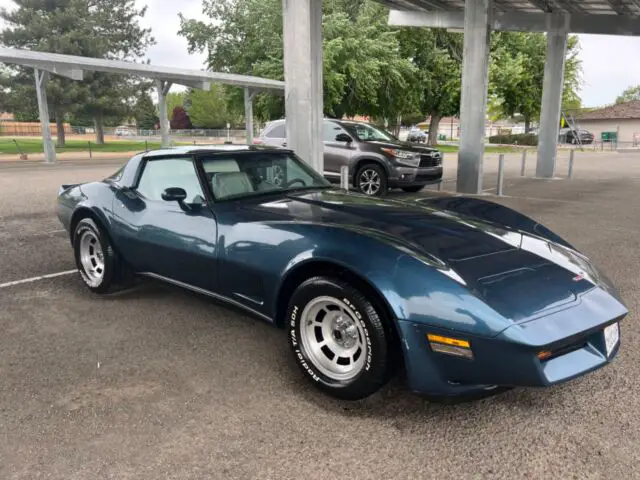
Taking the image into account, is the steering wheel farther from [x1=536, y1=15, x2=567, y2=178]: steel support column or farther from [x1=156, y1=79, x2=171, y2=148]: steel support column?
[x1=156, y1=79, x2=171, y2=148]: steel support column

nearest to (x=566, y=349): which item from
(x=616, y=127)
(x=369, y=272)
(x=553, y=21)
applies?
(x=369, y=272)

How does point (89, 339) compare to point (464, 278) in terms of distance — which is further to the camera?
point (89, 339)

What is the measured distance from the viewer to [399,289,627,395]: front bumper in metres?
2.44

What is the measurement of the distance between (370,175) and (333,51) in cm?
1713

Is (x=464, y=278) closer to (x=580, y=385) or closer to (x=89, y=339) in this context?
(x=580, y=385)

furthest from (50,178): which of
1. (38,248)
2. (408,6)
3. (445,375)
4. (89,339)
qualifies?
(445,375)

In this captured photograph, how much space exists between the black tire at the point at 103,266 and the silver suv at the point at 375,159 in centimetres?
697

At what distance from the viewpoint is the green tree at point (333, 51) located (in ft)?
90.1

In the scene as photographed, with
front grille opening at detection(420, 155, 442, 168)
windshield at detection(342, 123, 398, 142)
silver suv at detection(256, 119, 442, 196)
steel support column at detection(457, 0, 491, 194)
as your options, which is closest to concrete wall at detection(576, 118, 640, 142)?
steel support column at detection(457, 0, 491, 194)

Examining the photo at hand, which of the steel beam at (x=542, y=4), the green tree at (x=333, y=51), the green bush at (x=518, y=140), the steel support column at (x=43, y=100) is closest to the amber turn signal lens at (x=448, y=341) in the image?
the steel beam at (x=542, y=4)

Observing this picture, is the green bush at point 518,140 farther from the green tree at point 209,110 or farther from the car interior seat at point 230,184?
the car interior seat at point 230,184

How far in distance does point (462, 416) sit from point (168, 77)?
70.3 feet

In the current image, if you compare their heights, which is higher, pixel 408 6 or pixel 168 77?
pixel 408 6

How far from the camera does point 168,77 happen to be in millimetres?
21734
